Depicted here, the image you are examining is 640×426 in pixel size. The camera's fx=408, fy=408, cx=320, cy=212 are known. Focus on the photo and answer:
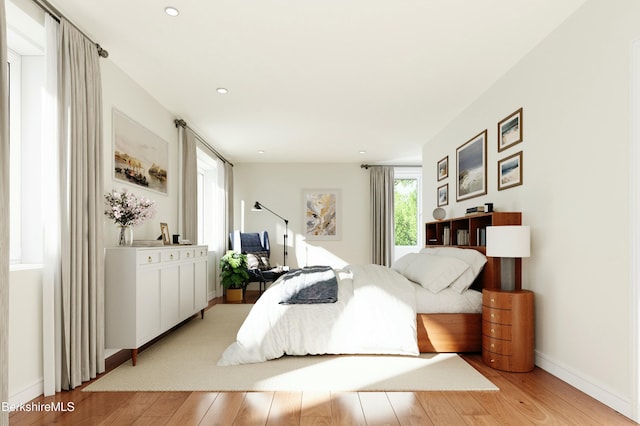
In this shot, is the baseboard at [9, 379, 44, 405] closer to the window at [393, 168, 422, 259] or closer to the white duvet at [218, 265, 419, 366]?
the white duvet at [218, 265, 419, 366]

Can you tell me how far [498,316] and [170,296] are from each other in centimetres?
272

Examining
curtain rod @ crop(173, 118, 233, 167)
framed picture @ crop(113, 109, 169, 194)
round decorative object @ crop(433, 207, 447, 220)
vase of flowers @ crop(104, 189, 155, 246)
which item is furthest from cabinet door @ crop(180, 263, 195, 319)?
round decorative object @ crop(433, 207, 447, 220)

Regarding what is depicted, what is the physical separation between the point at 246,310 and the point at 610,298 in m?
4.07

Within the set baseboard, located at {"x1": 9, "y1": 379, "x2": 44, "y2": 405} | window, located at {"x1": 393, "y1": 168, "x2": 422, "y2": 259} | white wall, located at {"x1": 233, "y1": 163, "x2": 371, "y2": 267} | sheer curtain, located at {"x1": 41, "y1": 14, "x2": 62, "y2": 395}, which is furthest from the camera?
window, located at {"x1": 393, "y1": 168, "x2": 422, "y2": 259}

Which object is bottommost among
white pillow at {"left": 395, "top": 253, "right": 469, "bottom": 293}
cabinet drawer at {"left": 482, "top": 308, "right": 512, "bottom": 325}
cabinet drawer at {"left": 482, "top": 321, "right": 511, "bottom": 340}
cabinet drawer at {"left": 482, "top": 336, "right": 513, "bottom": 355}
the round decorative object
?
cabinet drawer at {"left": 482, "top": 336, "right": 513, "bottom": 355}

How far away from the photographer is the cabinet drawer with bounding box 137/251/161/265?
3064mm

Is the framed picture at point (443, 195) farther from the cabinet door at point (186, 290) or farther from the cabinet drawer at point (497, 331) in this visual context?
the cabinet door at point (186, 290)

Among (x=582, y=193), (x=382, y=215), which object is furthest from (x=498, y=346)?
(x=382, y=215)

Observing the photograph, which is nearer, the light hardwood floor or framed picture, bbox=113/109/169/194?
the light hardwood floor

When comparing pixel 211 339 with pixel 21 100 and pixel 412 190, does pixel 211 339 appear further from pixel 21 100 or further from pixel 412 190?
pixel 412 190

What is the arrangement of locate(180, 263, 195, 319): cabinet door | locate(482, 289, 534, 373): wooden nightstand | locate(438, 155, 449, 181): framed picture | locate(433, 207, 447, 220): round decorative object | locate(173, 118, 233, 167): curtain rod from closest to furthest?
locate(482, 289, 534, 373): wooden nightstand, locate(180, 263, 195, 319): cabinet door, locate(173, 118, 233, 167): curtain rod, locate(433, 207, 447, 220): round decorative object, locate(438, 155, 449, 181): framed picture

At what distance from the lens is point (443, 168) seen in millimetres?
5523

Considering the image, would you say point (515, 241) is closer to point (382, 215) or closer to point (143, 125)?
point (143, 125)

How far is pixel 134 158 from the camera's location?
3.75m
